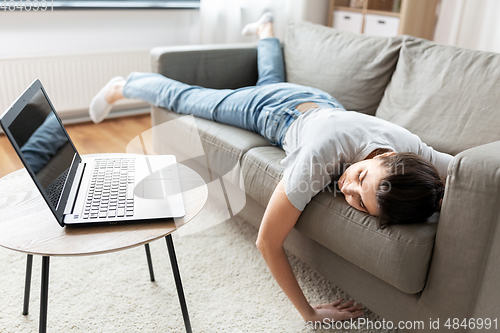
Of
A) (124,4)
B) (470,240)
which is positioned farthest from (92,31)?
(470,240)

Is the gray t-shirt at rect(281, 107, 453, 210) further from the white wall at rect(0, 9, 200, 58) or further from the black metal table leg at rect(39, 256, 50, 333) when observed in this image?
the white wall at rect(0, 9, 200, 58)

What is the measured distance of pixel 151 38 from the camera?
9.92 ft

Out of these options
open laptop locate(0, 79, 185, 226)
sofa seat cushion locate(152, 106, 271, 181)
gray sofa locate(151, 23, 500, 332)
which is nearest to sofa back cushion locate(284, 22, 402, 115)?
gray sofa locate(151, 23, 500, 332)

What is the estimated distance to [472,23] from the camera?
8.91ft

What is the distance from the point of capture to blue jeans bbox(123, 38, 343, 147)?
153 cm

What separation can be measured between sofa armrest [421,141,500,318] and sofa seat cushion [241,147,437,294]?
0.14ft

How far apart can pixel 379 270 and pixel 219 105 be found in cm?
95

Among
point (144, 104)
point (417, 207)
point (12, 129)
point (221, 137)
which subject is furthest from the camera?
point (144, 104)

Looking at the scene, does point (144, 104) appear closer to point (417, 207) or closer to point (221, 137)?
point (221, 137)

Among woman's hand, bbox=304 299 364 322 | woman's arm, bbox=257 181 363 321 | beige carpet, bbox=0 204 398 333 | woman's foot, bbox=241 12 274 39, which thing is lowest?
beige carpet, bbox=0 204 398 333

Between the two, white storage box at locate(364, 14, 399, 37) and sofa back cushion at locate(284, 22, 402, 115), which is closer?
sofa back cushion at locate(284, 22, 402, 115)

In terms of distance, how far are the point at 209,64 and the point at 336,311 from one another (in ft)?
4.55

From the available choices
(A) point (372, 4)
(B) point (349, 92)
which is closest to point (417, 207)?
(B) point (349, 92)

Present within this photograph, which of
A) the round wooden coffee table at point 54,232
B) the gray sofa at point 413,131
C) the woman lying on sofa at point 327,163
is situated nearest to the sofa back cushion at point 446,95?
the gray sofa at point 413,131
